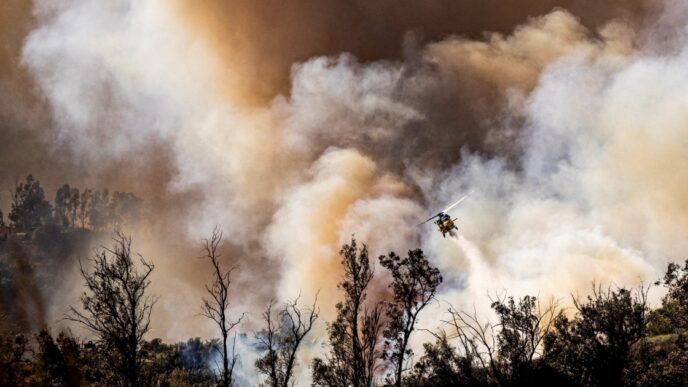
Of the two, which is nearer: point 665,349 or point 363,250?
point 363,250

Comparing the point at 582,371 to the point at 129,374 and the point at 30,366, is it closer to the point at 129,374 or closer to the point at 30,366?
the point at 129,374

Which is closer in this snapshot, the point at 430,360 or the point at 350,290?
the point at 350,290

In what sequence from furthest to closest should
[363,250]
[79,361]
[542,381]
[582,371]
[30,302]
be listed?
[30,302] < [79,361] < [542,381] < [582,371] < [363,250]

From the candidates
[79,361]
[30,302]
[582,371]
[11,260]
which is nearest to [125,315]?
[79,361]

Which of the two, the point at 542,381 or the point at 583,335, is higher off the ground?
the point at 583,335

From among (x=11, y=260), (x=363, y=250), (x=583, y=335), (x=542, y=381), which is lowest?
(x=542, y=381)

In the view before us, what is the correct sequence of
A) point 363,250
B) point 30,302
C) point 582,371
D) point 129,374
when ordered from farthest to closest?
1. point 30,302
2. point 582,371
3. point 363,250
4. point 129,374

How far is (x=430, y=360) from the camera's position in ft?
164

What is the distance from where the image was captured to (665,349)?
52.4 metres

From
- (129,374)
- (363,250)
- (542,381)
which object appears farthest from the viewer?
(542,381)

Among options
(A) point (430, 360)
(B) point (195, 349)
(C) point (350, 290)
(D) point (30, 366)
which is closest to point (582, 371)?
(A) point (430, 360)

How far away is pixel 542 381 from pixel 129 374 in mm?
39196

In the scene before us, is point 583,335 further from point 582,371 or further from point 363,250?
point 363,250

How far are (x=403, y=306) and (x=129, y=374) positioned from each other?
24688mm
